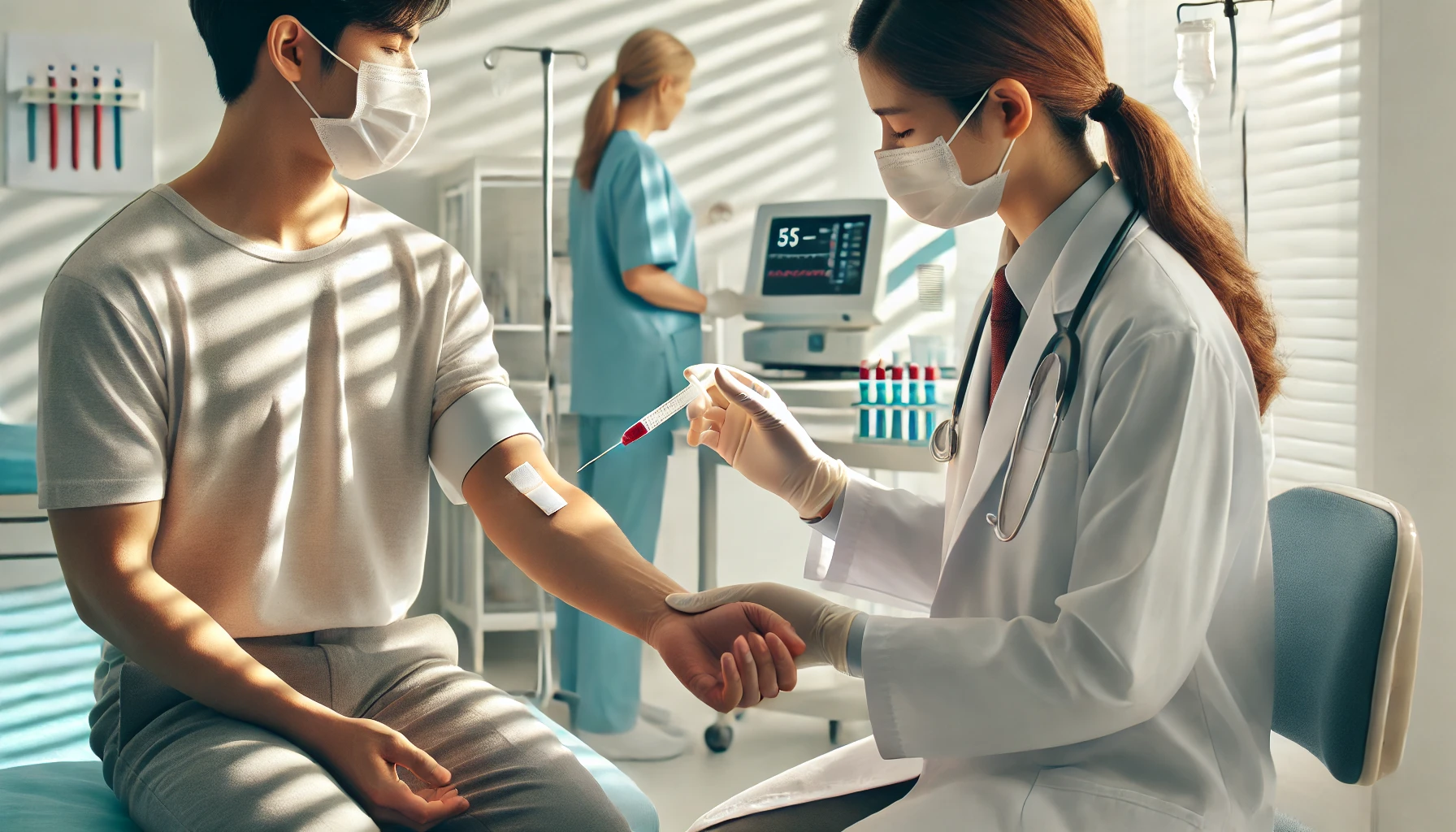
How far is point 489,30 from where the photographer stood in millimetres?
3686

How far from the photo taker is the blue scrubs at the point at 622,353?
2.76 m

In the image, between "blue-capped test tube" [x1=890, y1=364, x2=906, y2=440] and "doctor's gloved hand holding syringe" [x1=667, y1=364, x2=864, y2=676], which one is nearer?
"doctor's gloved hand holding syringe" [x1=667, y1=364, x2=864, y2=676]

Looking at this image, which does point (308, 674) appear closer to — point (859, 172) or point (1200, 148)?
point (1200, 148)

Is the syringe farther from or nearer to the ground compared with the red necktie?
nearer to the ground

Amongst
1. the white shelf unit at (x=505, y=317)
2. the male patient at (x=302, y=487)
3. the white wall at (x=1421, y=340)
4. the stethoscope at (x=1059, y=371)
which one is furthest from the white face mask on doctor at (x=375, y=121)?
the white shelf unit at (x=505, y=317)

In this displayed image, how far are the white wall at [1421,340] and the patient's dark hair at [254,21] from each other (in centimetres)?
157

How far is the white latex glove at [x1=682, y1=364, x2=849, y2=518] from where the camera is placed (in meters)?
1.42

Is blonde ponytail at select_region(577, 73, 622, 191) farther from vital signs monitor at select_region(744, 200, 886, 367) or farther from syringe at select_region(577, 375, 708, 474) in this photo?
syringe at select_region(577, 375, 708, 474)

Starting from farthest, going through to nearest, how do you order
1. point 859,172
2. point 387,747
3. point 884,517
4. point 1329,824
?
1. point 859,172
2. point 1329,824
3. point 884,517
4. point 387,747

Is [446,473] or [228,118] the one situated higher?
[228,118]

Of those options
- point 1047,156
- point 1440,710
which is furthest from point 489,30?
point 1440,710

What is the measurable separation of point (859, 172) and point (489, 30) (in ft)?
4.50

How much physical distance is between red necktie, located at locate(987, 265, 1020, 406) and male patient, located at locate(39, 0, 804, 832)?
39cm

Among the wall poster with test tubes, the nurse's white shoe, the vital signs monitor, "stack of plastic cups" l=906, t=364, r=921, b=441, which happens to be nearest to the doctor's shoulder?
"stack of plastic cups" l=906, t=364, r=921, b=441
